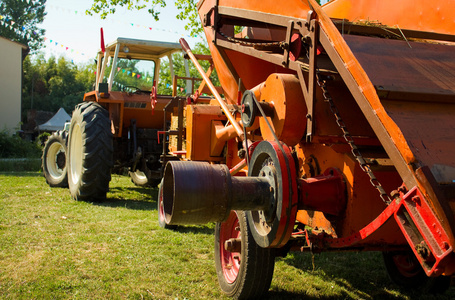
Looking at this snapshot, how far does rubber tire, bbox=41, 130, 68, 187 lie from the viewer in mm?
9023

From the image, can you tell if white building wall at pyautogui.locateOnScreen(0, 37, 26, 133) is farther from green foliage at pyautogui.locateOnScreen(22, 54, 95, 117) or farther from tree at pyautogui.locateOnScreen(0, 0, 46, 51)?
tree at pyautogui.locateOnScreen(0, 0, 46, 51)

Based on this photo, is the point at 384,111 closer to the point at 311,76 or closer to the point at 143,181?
the point at 311,76

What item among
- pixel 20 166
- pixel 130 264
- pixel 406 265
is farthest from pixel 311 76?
pixel 20 166

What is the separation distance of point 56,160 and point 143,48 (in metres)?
2.80

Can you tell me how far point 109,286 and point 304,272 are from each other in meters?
1.76

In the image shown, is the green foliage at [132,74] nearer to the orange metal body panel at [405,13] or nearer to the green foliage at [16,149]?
the orange metal body panel at [405,13]

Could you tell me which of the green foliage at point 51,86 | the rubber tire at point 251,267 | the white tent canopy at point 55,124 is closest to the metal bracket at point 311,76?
the rubber tire at point 251,267

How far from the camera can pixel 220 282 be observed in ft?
12.6

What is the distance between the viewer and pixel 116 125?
8188mm

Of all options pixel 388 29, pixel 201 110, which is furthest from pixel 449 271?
pixel 201 110

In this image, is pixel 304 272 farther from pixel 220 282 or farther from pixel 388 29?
pixel 388 29

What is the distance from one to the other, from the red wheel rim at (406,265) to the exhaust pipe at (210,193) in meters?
1.86

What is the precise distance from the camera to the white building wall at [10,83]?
84.4 ft

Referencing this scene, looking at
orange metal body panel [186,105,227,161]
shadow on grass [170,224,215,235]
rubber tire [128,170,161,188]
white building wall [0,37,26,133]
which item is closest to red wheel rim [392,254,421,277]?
orange metal body panel [186,105,227,161]
